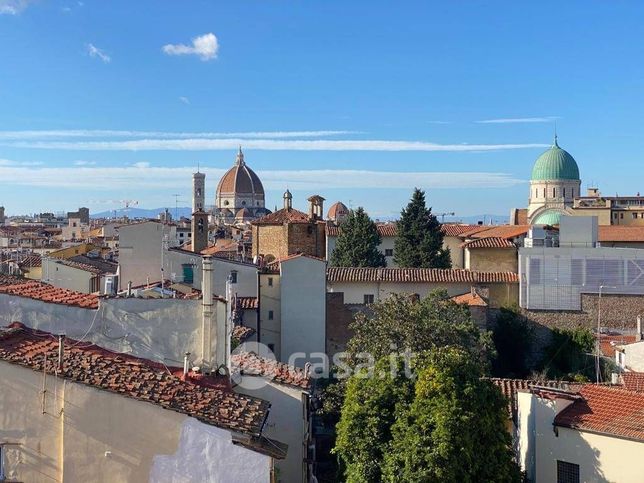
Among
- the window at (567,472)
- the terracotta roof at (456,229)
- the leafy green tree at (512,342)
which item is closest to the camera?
the window at (567,472)

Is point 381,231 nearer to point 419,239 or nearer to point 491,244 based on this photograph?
point 419,239

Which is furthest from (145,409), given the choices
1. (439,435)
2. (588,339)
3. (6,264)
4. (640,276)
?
(640,276)

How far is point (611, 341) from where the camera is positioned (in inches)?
1052

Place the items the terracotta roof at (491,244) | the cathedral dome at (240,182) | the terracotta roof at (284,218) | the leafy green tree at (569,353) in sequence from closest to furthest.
Answer: the leafy green tree at (569,353)
the terracotta roof at (491,244)
the terracotta roof at (284,218)
the cathedral dome at (240,182)

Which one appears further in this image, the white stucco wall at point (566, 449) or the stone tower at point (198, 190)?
the stone tower at point (198, 190)

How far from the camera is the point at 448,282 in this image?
102 feet

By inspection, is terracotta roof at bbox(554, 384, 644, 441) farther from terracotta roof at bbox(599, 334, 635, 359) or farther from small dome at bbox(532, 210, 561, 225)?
small dome at bbox(532, 210, 561, 225)

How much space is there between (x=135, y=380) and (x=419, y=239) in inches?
1289

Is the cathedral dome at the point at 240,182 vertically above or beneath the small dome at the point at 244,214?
above

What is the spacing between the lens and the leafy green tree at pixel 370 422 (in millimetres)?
12250

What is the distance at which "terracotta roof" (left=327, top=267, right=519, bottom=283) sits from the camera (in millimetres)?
31156

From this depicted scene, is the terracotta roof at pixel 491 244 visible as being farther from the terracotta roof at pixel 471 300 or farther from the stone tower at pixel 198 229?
the stone tower at pixel 198 229

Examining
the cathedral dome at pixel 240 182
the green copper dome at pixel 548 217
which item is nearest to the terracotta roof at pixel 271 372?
the green copper dome at pixel 548 217

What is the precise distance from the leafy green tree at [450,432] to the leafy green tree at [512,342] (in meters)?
15.9
